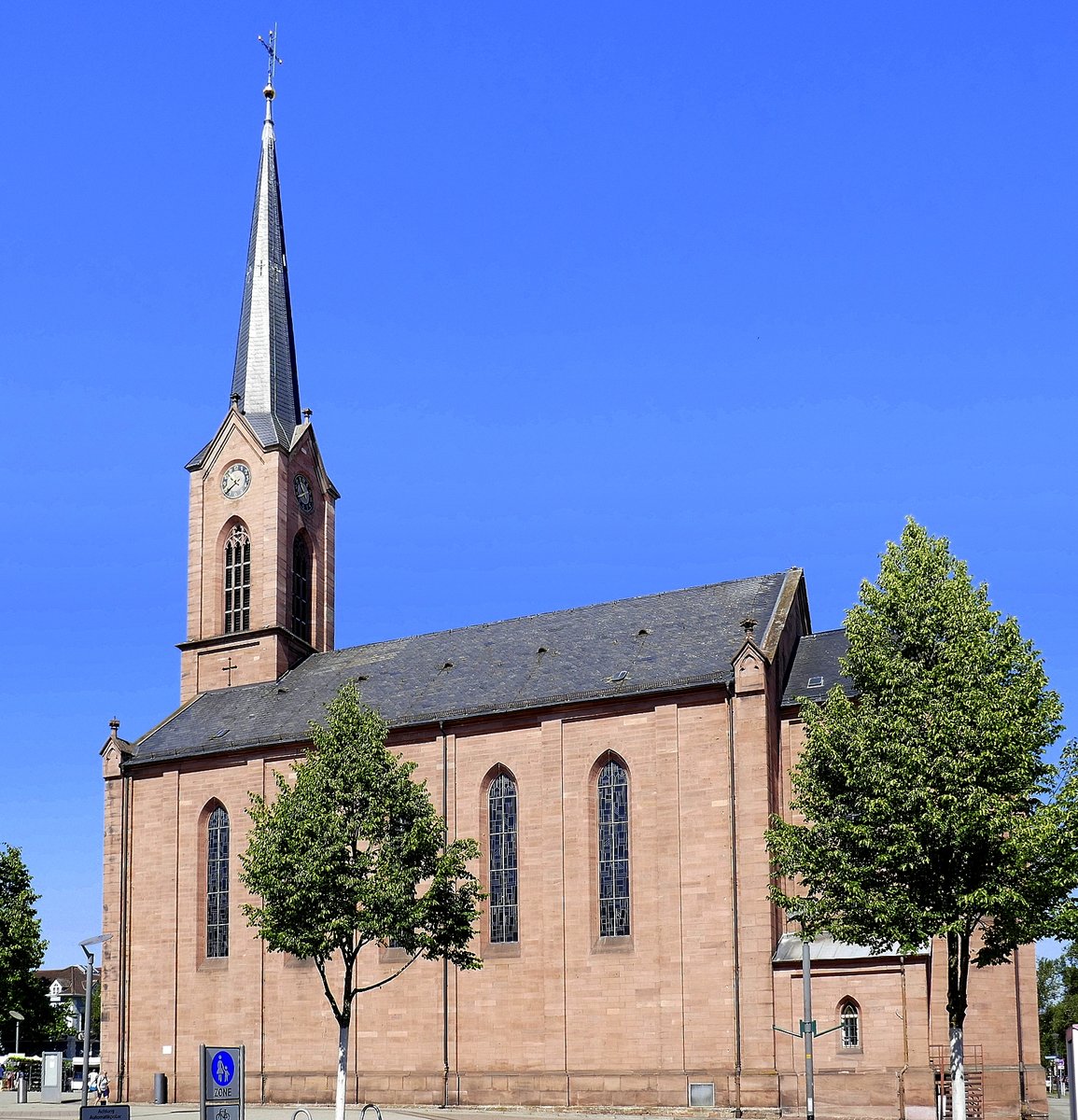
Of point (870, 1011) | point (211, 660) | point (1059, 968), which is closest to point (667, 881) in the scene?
point (870, 1011)

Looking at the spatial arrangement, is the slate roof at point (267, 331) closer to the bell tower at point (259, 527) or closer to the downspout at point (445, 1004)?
the bell tower at point (259, 527)

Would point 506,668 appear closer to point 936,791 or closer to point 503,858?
point 503,858

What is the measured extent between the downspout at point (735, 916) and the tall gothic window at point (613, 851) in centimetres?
392

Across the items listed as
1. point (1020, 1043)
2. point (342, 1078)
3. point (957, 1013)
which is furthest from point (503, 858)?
point (957, 1013)

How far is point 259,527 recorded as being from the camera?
64.4 m

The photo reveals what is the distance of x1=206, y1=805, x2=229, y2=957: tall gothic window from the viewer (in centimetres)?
5475

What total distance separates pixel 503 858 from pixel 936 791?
791 inches

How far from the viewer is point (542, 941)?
48094mm

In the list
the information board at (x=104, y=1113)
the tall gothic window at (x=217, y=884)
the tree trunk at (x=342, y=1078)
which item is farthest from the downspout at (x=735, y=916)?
the information board at (x=104, y=1113)

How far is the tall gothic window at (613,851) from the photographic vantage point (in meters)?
47.5

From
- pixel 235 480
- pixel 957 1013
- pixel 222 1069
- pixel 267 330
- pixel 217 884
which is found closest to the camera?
pixel 222 1069

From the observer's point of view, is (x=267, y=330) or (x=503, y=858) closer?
(x=503, y=858)

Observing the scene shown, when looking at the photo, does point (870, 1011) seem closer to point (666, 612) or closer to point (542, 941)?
point (542, 941)

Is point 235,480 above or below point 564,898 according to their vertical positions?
above
